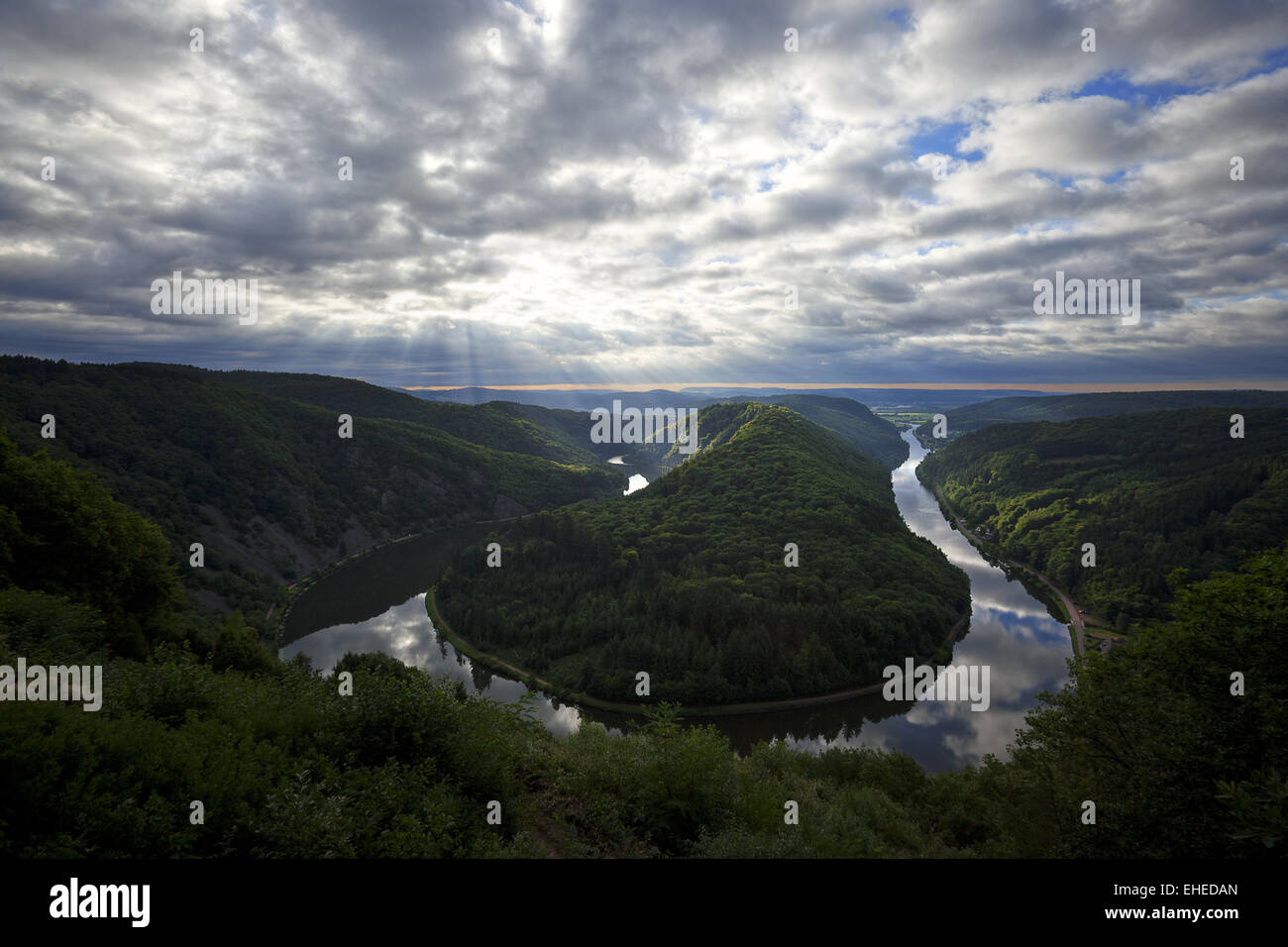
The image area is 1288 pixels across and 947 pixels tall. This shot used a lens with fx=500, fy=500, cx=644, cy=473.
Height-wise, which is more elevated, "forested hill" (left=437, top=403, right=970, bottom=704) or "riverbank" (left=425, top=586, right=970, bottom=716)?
"forested hill" (left=437, top=403, right=970, bottom=704)

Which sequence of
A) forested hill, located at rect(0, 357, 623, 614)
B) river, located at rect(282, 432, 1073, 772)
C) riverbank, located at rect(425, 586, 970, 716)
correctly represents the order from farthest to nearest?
forested hill, located at rect(0, 357, 623, 614) → riverbank, located at rect(425, 586, 970, 716) → river, located at rect(282, 432, 1073, 772)

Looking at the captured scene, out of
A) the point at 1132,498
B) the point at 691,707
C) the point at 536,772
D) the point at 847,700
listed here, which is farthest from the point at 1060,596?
the point at 536,772

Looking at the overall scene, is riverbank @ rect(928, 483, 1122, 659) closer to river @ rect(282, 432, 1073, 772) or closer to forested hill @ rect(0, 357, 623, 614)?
river @ rect(282, 432, 1073, 772)

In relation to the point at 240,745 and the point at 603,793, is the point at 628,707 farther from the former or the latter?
the point at 240,745

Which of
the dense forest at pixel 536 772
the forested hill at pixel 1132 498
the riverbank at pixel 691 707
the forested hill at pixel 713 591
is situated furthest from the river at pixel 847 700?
the dense forest at pixel 536 772

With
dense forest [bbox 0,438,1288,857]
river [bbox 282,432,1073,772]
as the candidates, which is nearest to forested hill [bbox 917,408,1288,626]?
river [bbox 282,432,1073,772]

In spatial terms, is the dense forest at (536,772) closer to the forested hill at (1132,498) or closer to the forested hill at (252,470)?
the forested hill at (1132,498)
